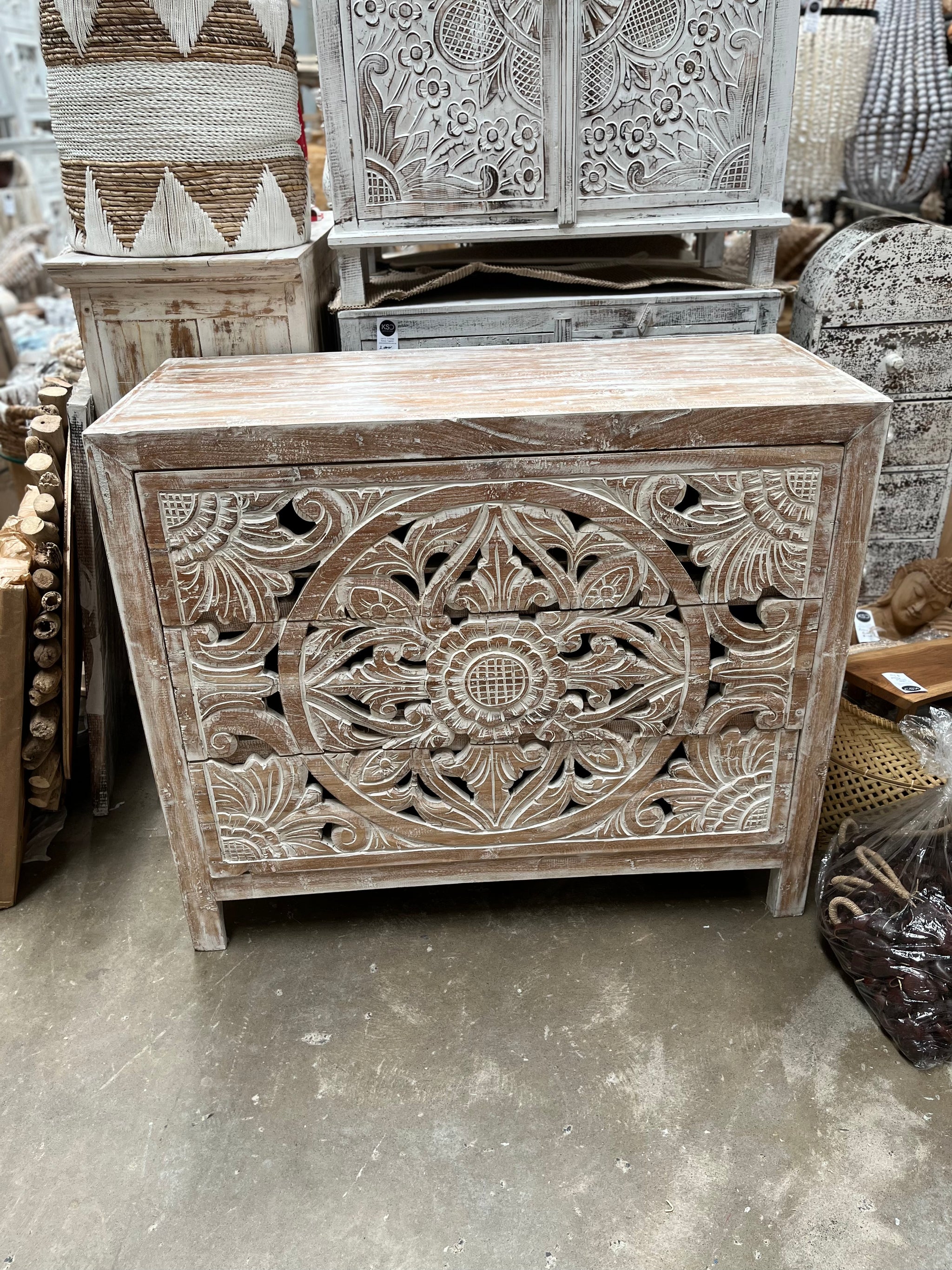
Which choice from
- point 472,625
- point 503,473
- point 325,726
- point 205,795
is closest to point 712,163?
point 503,473

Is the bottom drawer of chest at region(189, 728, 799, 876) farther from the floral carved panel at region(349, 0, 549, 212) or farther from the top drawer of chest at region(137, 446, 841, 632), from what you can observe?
the floral carved panel at region(349, 0, 549, 212)

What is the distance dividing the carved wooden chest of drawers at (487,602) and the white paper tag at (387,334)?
3.6 inches

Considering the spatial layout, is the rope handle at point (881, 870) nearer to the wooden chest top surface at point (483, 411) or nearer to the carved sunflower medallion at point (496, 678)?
the carved sunflower medallion at point (496, 678)

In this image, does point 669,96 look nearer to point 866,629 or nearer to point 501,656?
point 501,656

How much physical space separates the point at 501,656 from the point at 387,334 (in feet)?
2.41

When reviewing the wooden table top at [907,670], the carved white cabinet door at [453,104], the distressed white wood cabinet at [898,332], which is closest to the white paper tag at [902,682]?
the wooden table top at [907,670]

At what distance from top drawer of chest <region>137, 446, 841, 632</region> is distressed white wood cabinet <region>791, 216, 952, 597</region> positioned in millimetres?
890

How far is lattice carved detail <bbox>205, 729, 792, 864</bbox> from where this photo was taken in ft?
5.24

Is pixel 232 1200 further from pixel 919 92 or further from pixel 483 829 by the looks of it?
pixel 919 92

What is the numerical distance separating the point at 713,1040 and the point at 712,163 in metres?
1.58

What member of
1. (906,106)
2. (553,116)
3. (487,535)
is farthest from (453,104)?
(906,106)

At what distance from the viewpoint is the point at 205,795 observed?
160cm

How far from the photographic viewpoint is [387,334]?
182 cm

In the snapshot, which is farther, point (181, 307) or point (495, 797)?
point (181, 307)
